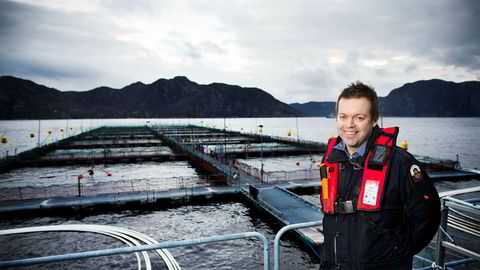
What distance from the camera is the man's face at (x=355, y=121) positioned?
2.81 meters

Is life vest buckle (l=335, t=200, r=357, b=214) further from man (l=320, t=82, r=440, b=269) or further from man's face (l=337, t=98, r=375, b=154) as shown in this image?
man's face (l=337, t=98, r=375, b=154)

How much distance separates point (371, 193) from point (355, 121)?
70cm

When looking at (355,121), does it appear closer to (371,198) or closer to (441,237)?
(371,198)

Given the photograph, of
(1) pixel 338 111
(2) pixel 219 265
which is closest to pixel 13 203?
(2) pixel 219 265

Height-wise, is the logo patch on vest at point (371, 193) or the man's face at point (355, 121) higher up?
the man's face at point (355, 121)

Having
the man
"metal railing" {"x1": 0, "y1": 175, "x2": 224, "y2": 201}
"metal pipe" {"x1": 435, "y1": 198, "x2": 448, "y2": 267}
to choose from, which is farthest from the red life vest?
"metal railing" {"x1": 0, "y1": 175, "x2": 224, "y2": 201}

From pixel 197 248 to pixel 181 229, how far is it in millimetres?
3750

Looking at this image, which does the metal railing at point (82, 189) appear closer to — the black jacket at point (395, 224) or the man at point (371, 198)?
the man at point (371, 198)

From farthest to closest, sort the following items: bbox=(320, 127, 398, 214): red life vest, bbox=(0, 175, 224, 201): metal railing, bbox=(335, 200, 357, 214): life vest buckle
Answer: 1. bbox=(0, 175, 224, 201): metal railing
2. bbox=(335, 200, 357, 214): life vest buckle
3. bbox=(320, 127, 398, 214): red life vest

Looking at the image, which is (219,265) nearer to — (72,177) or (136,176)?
(136,176)

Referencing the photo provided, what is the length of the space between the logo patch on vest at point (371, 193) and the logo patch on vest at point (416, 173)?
291mm

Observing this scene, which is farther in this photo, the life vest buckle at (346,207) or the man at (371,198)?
the life vest buckle at (346,207)

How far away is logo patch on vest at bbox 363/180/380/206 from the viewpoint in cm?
261

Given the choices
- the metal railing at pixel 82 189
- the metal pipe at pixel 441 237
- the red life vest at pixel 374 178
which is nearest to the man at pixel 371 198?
the red life vest at pixel 374 178
